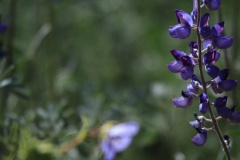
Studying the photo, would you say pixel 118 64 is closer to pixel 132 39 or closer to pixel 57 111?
pixel 132 39

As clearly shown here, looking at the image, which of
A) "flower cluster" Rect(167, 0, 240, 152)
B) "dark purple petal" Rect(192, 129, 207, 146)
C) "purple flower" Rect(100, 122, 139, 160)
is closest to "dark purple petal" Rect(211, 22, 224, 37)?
"flower cluster" Rect(167, 0, 240, 152)

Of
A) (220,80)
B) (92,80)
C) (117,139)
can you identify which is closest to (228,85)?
(220,80)

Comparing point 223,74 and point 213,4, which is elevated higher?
point 213,4

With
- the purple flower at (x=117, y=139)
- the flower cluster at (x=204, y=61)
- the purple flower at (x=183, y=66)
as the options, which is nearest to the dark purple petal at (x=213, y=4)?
the flower cluster at (x=204, y=61)

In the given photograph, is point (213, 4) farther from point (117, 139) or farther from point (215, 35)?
point (117, 139)

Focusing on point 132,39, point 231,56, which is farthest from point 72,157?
point 132,39

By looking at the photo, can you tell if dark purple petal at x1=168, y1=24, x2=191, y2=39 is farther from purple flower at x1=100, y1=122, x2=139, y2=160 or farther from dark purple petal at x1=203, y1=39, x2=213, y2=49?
purple flower at x1=100, y1=122, x2=139, y2=160
